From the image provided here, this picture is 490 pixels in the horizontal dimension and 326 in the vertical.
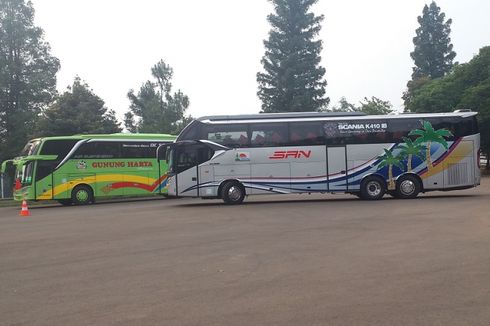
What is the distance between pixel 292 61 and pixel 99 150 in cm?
3045

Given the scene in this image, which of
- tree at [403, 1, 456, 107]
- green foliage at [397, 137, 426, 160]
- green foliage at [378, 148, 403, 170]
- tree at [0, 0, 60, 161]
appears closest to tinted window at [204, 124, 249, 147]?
green foliage at [378, 148, 403, 170]

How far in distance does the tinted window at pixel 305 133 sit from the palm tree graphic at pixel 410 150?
128 inches

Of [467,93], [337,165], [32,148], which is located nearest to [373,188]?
[337,165]

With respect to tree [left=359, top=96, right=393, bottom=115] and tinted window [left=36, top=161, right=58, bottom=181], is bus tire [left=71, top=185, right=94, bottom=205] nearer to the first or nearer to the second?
tinted window [left=36, top=161, right=58, bottom=181]

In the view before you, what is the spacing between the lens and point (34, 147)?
82.0 ft

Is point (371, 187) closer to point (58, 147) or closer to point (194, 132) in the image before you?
point (194, 132)

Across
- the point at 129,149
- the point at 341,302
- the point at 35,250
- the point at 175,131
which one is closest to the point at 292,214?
the point at 35,250

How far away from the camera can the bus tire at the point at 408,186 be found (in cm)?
2078

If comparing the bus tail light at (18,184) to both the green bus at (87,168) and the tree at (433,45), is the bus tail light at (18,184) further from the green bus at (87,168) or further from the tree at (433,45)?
the tree at (433,45)

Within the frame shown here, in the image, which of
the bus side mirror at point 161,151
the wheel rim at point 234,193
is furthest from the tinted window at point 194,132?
the wheel rim at point 234,193

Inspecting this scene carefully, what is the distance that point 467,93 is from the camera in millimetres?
42438

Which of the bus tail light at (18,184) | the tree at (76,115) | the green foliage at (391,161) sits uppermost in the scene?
the tree at (76,115)

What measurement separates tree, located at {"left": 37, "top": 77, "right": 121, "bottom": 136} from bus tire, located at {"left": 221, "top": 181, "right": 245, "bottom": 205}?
21.3m

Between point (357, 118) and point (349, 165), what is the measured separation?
1928 millimetres
